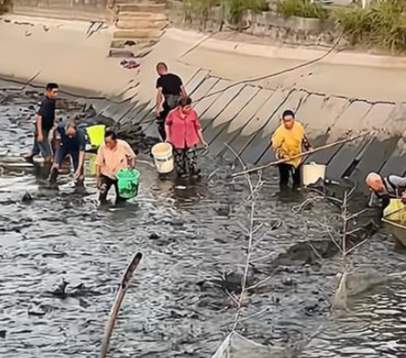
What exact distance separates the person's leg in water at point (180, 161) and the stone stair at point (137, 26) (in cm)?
1234

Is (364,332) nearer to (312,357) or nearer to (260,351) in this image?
(312,357)

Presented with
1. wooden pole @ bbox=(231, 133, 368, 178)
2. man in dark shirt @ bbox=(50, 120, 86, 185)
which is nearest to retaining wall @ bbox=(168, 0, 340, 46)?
wooden pole @ bbox=(231, 133, 368, 178)

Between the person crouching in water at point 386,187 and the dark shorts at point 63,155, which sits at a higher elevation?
the person crouching in water at point 386,187

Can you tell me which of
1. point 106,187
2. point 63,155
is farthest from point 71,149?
point 106,187

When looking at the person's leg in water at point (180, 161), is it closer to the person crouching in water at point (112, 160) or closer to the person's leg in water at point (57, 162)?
the person's leg in water at point (57, 162)

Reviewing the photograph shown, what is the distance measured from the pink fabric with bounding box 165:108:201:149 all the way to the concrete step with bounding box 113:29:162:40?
45.3 feet

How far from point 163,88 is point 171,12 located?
11.9m

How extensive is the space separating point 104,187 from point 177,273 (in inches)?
176

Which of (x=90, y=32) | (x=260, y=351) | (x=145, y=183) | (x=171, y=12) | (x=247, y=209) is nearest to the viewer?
(x=260, y=351)

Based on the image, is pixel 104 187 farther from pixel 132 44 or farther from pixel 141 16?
pixel 141 16

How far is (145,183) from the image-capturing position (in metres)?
21.9

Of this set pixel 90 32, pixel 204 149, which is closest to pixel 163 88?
pixel 204 149

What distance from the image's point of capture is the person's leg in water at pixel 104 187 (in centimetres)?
1964

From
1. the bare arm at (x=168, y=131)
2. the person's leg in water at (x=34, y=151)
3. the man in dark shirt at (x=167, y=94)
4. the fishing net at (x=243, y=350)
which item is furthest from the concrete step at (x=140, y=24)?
the fishing net at (x=243, y=350)
